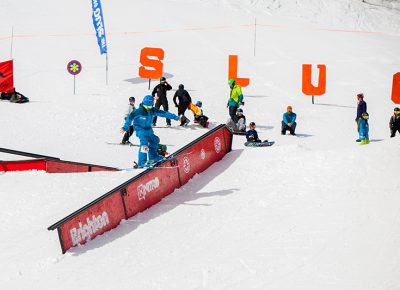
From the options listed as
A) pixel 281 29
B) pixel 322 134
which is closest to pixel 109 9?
pixel 281 29

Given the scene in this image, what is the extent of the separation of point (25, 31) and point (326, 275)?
74.3 feet

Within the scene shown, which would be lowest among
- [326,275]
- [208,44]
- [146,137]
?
[326,275]

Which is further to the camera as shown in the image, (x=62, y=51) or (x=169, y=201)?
(x=62, y=51)

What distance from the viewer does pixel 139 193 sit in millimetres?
9734

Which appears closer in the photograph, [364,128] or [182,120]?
[364,128]

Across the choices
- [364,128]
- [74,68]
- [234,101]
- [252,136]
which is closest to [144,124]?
[252,136]

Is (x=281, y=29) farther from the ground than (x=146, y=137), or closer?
farther from the ground

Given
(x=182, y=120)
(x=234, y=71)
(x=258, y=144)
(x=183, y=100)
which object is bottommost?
(x=258, y=144)

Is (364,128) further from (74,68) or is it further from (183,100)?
(74,68)

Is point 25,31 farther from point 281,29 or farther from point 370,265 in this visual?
point 370,265

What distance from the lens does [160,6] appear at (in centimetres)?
3250

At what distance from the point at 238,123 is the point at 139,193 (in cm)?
777

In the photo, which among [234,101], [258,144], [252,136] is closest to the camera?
[258,144]

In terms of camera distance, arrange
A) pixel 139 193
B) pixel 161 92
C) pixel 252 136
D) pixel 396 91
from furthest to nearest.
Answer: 1. pixel 396 91
2. pixel 161 92
3. pixel 252 136
4. pixel 139 193
